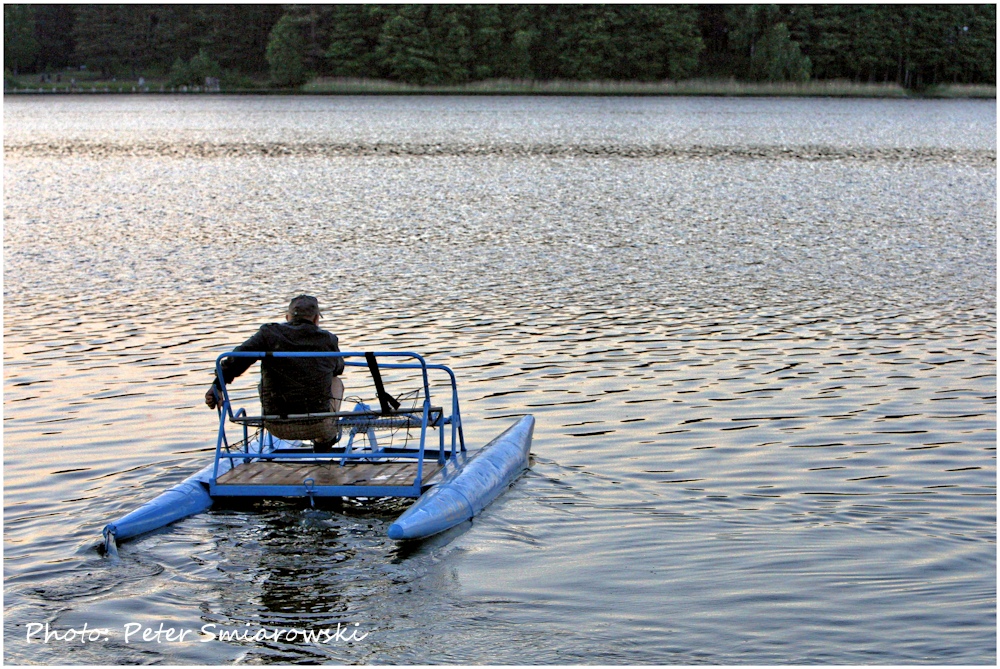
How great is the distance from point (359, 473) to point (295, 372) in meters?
0.93

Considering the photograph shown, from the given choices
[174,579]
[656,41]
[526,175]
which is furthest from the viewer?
[656,41]

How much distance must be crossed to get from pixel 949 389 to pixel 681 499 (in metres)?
5.34

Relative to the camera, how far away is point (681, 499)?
10203 mm

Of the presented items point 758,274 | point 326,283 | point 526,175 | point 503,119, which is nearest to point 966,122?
point 503,119

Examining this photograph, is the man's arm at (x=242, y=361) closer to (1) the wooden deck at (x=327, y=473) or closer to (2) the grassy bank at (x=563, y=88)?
(1) the wooden deck at (x=327, y=473)

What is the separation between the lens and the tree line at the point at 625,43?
103 meters

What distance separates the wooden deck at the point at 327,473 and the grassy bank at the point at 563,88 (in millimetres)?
92141

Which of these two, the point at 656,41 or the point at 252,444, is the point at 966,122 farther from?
the point at 252,444

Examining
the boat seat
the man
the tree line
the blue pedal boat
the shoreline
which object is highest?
the tree line

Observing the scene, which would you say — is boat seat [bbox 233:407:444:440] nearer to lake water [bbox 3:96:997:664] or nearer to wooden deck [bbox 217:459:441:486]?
wooden deck [bbox 217:459:441:486]

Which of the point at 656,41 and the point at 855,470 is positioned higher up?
the point at 656,41

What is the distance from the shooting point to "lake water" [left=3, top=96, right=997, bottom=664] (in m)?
7.68

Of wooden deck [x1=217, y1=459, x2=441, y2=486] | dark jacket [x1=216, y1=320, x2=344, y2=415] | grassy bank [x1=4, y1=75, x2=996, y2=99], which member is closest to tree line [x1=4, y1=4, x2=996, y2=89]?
grassy bank [x1=4, y1=75, x2=996, y2=99]

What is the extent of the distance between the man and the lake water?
28.9 inches
